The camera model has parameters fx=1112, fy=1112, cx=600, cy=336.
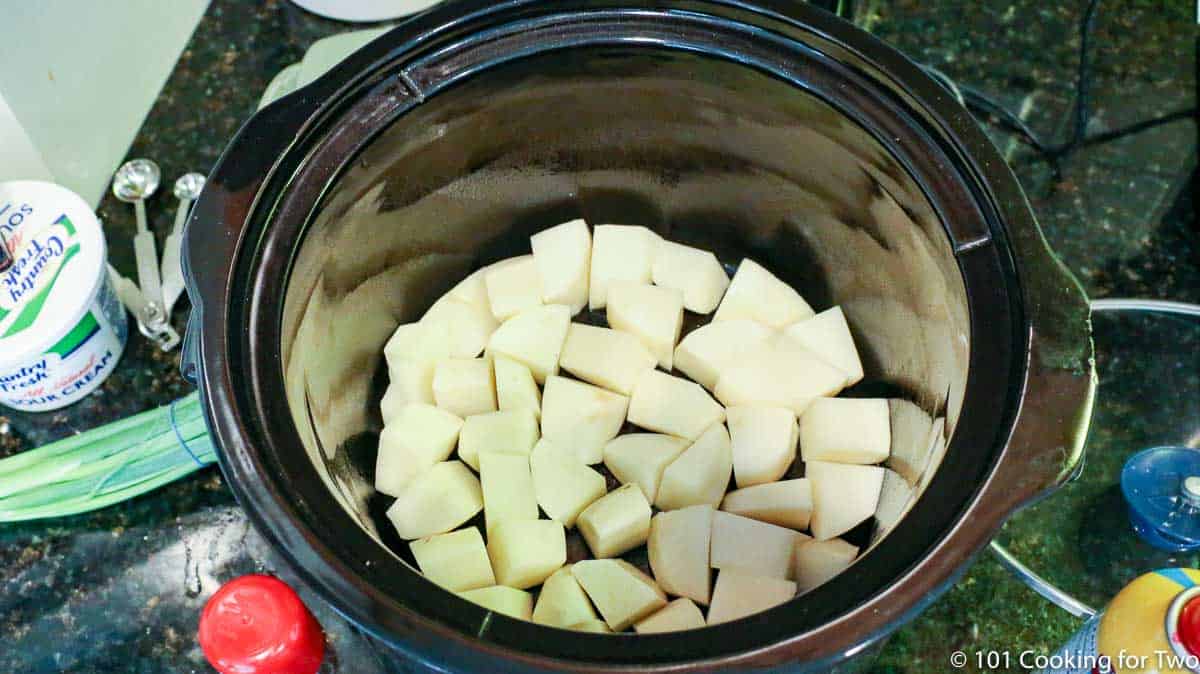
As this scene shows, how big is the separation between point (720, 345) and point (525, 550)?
26cm

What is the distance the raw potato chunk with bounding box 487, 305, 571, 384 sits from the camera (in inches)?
39.0

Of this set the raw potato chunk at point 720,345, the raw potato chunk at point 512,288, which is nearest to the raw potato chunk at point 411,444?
the raw potato chunk at point 512,288

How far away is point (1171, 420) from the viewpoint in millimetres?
1057

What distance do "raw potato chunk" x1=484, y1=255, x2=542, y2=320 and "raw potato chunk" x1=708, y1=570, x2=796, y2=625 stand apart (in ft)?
1.04

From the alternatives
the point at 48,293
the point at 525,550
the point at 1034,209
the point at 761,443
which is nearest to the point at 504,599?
the point at 525,550

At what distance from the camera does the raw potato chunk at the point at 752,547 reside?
2.85 ft

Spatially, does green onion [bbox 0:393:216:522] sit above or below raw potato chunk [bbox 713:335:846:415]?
below

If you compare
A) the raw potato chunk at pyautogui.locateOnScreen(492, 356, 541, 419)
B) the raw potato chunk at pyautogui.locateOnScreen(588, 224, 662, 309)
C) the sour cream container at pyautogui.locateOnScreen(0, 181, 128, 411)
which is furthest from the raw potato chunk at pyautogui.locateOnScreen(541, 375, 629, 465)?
the sour cream container at pyautogui.locateOnScreen(0, 181, 128, 411)

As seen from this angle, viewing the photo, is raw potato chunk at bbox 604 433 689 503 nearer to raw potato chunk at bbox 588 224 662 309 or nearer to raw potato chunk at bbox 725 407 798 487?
raw potato chunk at bbox 725 407 798 487

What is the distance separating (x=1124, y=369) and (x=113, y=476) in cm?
95

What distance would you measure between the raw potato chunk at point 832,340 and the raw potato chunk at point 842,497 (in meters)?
0.10

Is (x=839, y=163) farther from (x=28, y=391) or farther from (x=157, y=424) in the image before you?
(x=28, y=391)

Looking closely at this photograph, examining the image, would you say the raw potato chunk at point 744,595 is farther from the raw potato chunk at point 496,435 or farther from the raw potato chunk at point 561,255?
the raw potato chunk at point 561,255


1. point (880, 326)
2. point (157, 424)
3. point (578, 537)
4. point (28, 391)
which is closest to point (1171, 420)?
point (880, 326)
